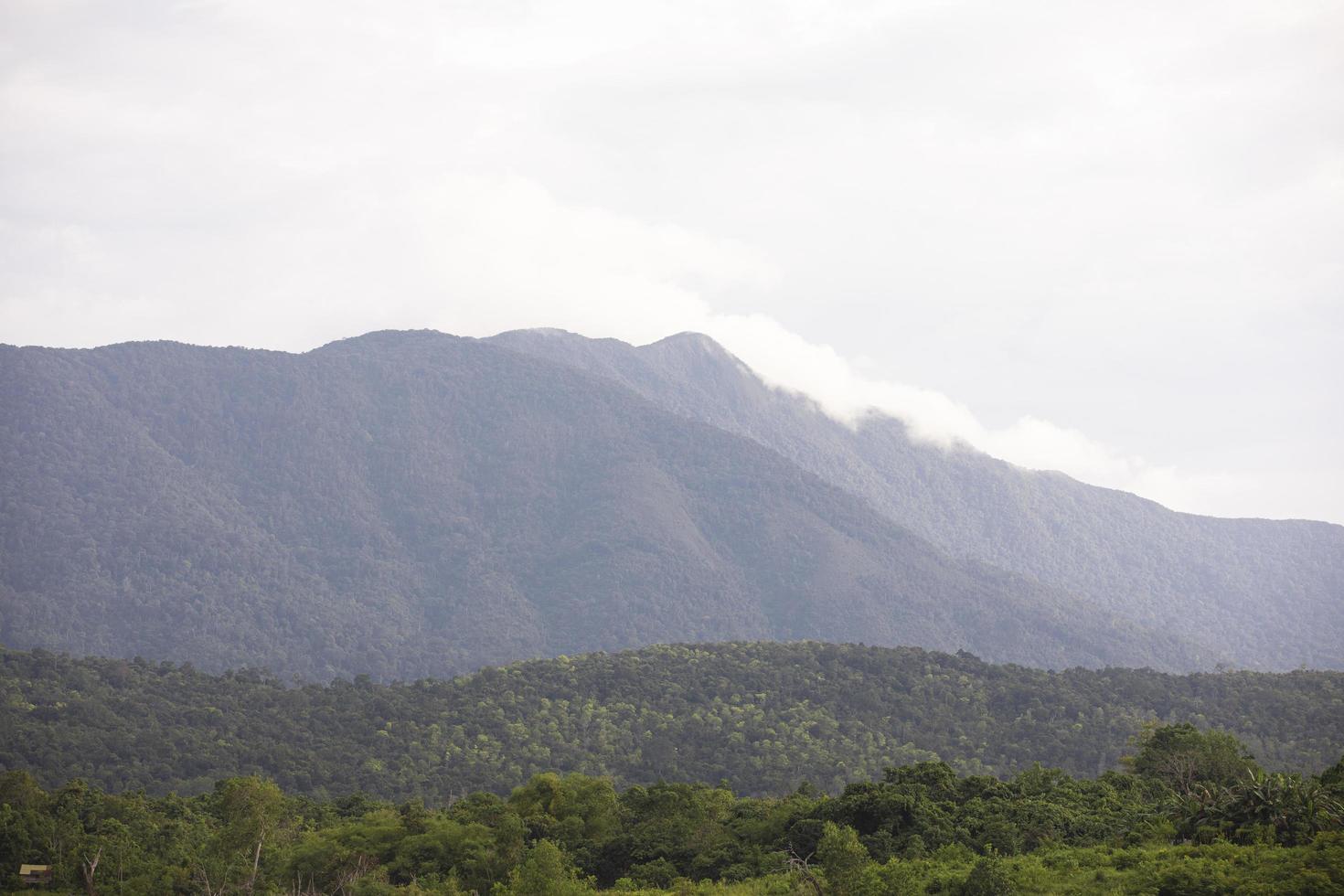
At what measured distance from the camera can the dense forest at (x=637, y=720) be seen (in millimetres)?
127562

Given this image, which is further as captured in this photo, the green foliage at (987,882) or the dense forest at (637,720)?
the dense forest at (637,720)

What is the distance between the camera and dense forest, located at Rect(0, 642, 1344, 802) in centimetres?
12756

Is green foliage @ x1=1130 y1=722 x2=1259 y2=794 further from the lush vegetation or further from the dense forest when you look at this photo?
the dense forest

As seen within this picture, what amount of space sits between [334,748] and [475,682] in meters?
24.9

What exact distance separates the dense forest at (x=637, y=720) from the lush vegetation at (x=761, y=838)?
164 ft

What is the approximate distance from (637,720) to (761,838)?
8238cm

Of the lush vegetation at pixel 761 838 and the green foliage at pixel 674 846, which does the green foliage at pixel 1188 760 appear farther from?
the green foliage at pixel 674 846

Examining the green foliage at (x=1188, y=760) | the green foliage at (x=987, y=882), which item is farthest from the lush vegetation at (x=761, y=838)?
the green foliage at (x=1188, y=760)

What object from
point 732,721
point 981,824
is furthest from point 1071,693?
point 981,824

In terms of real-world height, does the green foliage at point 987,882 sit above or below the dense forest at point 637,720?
above

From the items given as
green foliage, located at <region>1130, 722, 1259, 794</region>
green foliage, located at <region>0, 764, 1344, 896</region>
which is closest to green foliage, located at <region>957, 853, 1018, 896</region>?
green foliage, located at <region>0, 764, 1344, 896</region>

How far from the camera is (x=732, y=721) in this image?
14312 centimetres

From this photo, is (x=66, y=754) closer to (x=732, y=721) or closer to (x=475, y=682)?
(x=475, y=682)

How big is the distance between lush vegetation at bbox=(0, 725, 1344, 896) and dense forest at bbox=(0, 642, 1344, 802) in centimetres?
5001
